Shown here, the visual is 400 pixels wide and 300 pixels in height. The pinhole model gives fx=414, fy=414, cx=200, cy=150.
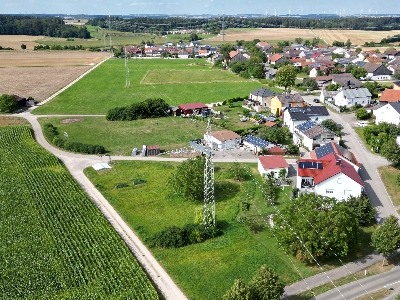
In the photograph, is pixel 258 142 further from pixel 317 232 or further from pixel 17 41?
pixel 17 41

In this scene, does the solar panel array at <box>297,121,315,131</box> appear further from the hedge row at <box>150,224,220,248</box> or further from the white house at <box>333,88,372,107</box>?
the hedge row at <box>150,224,220,248</box>

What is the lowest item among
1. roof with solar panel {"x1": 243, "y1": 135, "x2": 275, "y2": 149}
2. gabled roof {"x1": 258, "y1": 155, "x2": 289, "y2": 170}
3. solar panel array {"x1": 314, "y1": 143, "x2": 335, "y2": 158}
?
gabled roof {"x1": 258, "y1": 155, "x2": 289, "y2": 170}

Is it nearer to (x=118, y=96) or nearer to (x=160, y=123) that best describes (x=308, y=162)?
(x=160, y=123)

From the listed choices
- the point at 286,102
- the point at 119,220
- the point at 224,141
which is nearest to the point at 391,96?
the point at 286,102

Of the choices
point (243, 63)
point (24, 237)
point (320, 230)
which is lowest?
point (24, 237)

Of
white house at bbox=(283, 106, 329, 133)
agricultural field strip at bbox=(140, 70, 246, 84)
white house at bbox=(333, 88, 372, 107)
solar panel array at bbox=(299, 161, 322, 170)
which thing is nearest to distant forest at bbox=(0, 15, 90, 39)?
agricultural field strip at bbox=(140, 70, 246, 84)

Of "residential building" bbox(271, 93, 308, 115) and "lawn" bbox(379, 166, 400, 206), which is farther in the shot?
"residential building" bbox(271, 93, 308, 115)

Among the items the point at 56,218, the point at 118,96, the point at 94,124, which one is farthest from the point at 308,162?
the point at 118,96

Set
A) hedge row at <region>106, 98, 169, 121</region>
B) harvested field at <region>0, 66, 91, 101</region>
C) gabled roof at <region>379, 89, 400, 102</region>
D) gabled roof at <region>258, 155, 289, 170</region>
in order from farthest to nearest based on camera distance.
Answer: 1. harvested field at <region>0, 66, 91, 101</region>
2. gabled roof at <region>379, 89, 400, 102</region>
3. hedge row at <region>106, 98, 169, 121</region>
4. gabled roof at <region>258, 155, 289, 170</region>
